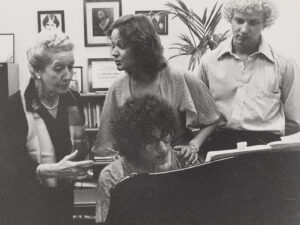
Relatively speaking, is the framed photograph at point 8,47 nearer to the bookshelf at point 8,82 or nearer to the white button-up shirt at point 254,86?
the bookshelf at point 8,82

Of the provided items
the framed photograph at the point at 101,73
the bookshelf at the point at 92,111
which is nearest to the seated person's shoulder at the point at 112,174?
the bookshelf at the point at 92,111

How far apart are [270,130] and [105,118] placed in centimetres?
56

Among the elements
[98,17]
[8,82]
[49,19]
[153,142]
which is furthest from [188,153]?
[98,17]

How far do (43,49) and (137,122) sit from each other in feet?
1.18

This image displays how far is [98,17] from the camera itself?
1.93m

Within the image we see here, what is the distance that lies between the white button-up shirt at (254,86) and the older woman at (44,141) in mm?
493

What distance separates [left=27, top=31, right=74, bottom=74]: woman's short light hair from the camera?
1.17m

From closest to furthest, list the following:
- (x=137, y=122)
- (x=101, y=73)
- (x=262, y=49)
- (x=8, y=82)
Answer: (x=137, y=122), (x=262, y=49), (x=8, y=82), (x=101, y=73)

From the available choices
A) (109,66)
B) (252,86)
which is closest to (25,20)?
(109,66)

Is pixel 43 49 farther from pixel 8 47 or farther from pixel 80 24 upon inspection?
pixel 80 24

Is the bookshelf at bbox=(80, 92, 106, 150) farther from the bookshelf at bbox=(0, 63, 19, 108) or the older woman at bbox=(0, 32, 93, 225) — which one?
the older woman at bbox=(0, 32, 93, 225)

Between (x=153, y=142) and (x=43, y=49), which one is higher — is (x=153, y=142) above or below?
below

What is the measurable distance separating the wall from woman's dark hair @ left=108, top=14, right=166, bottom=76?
33 cm

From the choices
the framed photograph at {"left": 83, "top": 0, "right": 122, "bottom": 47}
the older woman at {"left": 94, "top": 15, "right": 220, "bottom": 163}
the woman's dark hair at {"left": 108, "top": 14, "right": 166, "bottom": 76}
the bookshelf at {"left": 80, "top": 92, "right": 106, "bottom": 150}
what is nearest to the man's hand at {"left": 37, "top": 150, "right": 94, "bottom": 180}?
the older woman at {"left": 94, "top": 15, "right": 220, "bottom": 163}
